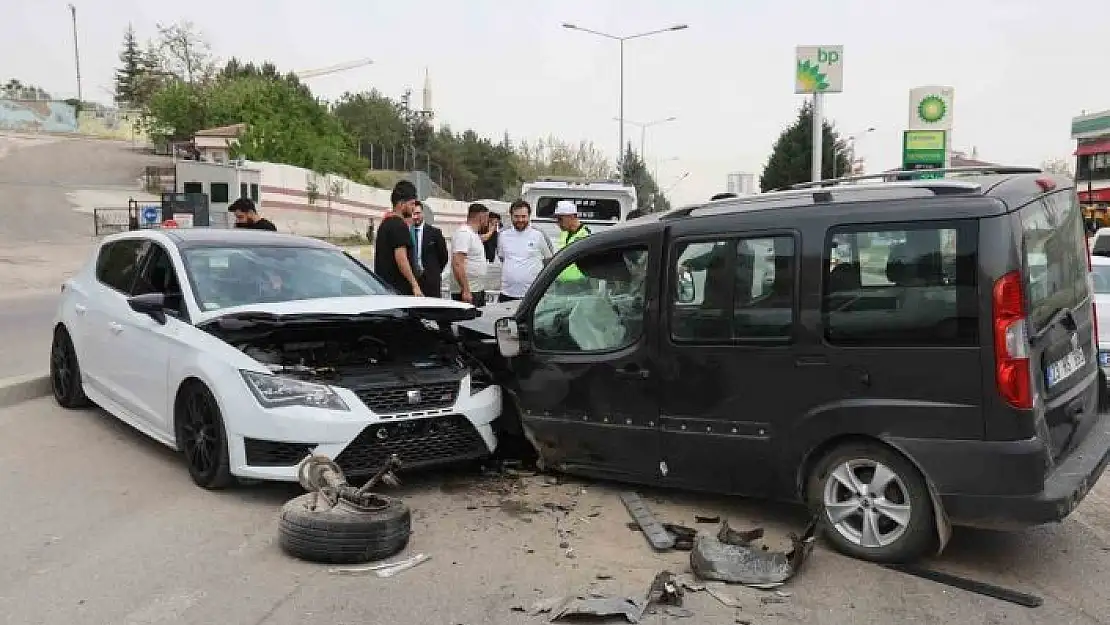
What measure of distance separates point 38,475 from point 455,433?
2669 millimetres

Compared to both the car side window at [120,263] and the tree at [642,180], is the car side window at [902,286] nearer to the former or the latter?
the car side window at [120,263]

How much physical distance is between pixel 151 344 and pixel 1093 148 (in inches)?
3267

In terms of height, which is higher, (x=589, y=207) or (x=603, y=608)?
(x=589, y=207)

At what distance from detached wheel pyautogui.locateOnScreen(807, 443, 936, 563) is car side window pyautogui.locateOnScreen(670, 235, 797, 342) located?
689 mm

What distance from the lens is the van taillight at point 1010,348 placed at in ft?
12.7

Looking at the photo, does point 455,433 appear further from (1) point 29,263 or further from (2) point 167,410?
(1) point 29,263

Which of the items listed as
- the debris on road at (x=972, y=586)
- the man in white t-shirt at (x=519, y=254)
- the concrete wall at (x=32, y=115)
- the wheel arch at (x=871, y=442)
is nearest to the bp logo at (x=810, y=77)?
the man in white t-shirt at (x=519, y=254)

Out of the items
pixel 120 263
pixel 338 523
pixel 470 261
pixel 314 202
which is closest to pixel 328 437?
pixel 338 523

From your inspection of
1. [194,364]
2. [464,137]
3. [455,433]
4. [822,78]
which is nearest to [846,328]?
[455,433]

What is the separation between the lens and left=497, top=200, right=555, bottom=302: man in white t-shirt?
940 centimetres

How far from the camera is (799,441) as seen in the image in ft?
14.5

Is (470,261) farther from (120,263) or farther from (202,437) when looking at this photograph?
(202,437)

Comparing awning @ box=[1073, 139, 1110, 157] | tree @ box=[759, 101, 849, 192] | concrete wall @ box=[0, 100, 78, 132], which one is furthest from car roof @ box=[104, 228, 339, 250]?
concrete wall @ box=[0, 100, 78, 132]

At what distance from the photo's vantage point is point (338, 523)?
428cm
